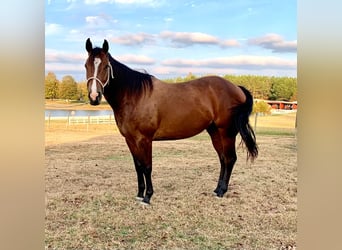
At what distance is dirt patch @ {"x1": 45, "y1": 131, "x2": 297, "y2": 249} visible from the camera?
5.81ft

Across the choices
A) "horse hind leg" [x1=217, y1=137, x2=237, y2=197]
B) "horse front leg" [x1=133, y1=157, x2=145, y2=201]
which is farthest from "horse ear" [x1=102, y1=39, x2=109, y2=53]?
"horse hind leg" [x1=217, y1=137, x2=237, y2=197]

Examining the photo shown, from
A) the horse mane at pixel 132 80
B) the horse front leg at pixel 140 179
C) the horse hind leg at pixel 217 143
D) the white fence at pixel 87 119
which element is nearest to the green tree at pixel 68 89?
the white fence at pixel 87 119

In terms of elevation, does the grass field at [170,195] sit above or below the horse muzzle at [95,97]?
below

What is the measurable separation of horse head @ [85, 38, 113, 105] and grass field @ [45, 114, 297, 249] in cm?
31

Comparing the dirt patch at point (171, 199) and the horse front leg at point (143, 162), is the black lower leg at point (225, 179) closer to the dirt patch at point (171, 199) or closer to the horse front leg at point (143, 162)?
the dirt patch at point (171, 199)

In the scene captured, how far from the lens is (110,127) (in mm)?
1953

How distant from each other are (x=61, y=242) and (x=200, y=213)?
81cm

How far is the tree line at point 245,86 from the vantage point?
1.86m

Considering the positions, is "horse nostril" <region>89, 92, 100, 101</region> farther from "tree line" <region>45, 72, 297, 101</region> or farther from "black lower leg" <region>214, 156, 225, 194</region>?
"black lower leg" <region>214, 156, 225, 194</region>

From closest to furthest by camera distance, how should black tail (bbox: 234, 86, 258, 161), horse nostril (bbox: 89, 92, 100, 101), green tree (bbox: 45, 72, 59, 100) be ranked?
horse nostril (bbox: 89, 92, 100, 101) < green tree (bbox: 45, 72, 59, 100) < black tail (bbox: 234, 86, 258, 161)

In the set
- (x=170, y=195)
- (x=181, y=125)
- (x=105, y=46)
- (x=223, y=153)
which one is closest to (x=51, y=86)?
(x=105, y=46)

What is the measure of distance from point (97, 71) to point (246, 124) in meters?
0.97

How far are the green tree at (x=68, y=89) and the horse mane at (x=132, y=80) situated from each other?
27 cm
